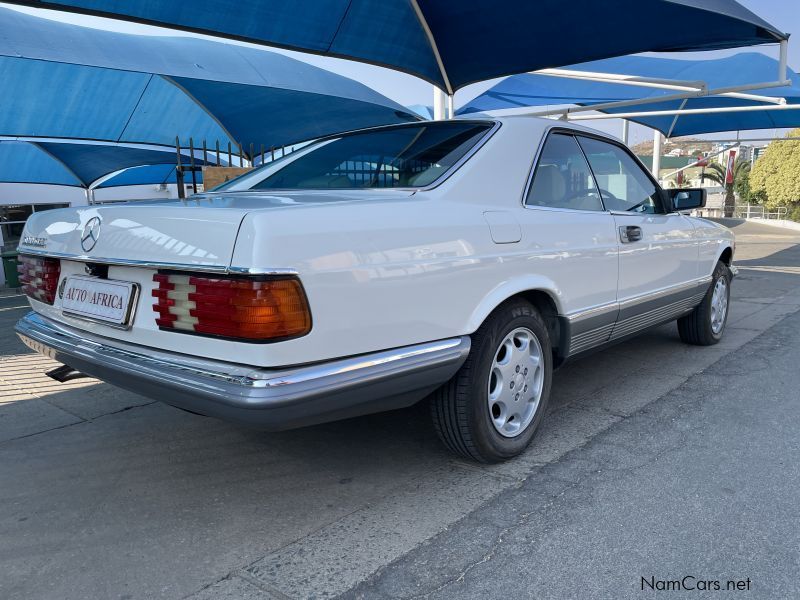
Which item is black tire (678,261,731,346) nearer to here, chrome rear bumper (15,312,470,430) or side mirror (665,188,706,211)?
side mirror (665,188,706,211)

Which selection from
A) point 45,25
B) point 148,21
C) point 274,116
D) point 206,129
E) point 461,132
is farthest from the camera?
point 206,129

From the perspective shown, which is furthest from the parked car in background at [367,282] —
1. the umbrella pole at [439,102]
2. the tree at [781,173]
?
the tree at [781,173]

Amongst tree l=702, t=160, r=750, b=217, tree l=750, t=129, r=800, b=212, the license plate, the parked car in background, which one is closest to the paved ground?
the parked car in background

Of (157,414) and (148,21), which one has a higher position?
(148,21)

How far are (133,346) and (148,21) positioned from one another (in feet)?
18.3

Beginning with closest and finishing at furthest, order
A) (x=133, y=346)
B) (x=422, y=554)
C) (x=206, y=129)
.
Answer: (x=422, y=554)
(x=133, y=346)
(x=206, y=129)

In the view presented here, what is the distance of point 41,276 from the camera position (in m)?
2.75

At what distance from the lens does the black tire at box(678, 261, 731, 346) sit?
495cm

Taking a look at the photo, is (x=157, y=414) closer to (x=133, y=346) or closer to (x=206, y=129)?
(x=133, y=346)

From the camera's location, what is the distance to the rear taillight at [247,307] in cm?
190

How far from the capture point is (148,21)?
6.52 m

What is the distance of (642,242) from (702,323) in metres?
1.76

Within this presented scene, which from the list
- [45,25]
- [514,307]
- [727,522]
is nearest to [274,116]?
[45,25]

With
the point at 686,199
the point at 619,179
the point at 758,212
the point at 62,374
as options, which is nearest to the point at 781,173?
the point at 758,212
